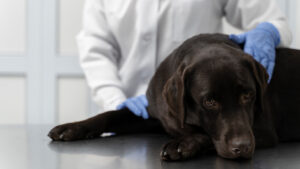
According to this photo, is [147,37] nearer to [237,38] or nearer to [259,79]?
[237,38]

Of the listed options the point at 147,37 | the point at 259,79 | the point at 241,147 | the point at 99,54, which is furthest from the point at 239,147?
the point at 99,54

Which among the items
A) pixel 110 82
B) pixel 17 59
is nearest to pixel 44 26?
pixel 17 59

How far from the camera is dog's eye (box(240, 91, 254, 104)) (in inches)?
37.0

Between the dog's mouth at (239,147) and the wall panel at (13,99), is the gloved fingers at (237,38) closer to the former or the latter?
the dog's mouth at (239,147)

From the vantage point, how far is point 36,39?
7.75ft

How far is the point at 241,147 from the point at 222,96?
0.13 metres

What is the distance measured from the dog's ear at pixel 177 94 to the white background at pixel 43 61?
4.62ft

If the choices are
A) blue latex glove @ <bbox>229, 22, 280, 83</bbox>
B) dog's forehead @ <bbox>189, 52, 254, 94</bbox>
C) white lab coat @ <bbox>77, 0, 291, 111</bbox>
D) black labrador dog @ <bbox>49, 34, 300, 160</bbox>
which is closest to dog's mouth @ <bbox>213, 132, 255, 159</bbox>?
black labrador dog @ <bbox>49, 34, 300, 160</bbox>

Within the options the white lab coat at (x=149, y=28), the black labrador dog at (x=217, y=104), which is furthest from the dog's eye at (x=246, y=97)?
the white lab coat at (x=149, y=28)

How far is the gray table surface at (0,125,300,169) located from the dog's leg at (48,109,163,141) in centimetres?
4

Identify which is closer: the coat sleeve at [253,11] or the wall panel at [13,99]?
the coat sleeve at [253,11]

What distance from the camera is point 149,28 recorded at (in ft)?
5.55

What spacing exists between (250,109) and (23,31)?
5.82 ft

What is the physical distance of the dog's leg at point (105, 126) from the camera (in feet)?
3.92
